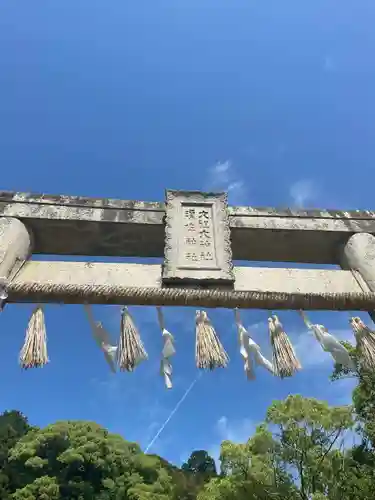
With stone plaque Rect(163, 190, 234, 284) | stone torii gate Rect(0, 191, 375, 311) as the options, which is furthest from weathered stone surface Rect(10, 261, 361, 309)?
stone plaque Rect(163, 190, 234, 284)

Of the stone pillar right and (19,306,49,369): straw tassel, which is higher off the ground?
the stone pillar right

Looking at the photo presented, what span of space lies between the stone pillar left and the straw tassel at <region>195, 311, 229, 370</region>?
1473 millimetres

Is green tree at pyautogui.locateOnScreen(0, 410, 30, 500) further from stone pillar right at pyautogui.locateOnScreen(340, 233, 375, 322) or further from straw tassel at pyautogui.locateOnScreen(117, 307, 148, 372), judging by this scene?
stone pillar right at pyautogui.locateOnScreen(340, 233, 375, 322)

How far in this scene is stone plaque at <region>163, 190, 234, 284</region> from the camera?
125 inches

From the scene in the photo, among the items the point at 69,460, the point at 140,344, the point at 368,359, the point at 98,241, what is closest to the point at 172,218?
the point at 98,241

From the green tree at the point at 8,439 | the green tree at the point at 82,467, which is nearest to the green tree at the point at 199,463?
the green tree at the point at 82,467

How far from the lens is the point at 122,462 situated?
16391 mm

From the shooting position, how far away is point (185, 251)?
3.36 metres

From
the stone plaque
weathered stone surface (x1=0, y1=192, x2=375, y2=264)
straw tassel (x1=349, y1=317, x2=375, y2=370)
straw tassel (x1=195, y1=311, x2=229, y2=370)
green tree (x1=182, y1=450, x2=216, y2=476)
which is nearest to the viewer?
straw tassel (x1=195, y1=311, x2=229, y2=370)

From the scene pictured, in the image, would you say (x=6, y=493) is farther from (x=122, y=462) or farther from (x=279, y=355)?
(x=279, y=355)

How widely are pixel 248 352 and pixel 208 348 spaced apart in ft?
1.17

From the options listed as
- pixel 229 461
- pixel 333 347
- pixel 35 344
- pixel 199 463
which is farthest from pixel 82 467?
pixel 199 463

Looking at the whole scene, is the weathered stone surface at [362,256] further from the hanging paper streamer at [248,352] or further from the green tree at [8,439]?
the green tree at [8,439]

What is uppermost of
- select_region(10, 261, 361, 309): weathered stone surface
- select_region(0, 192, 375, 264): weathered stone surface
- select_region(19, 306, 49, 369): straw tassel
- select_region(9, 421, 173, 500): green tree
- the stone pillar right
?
select_region(9, 421, 173, 500): green tree
